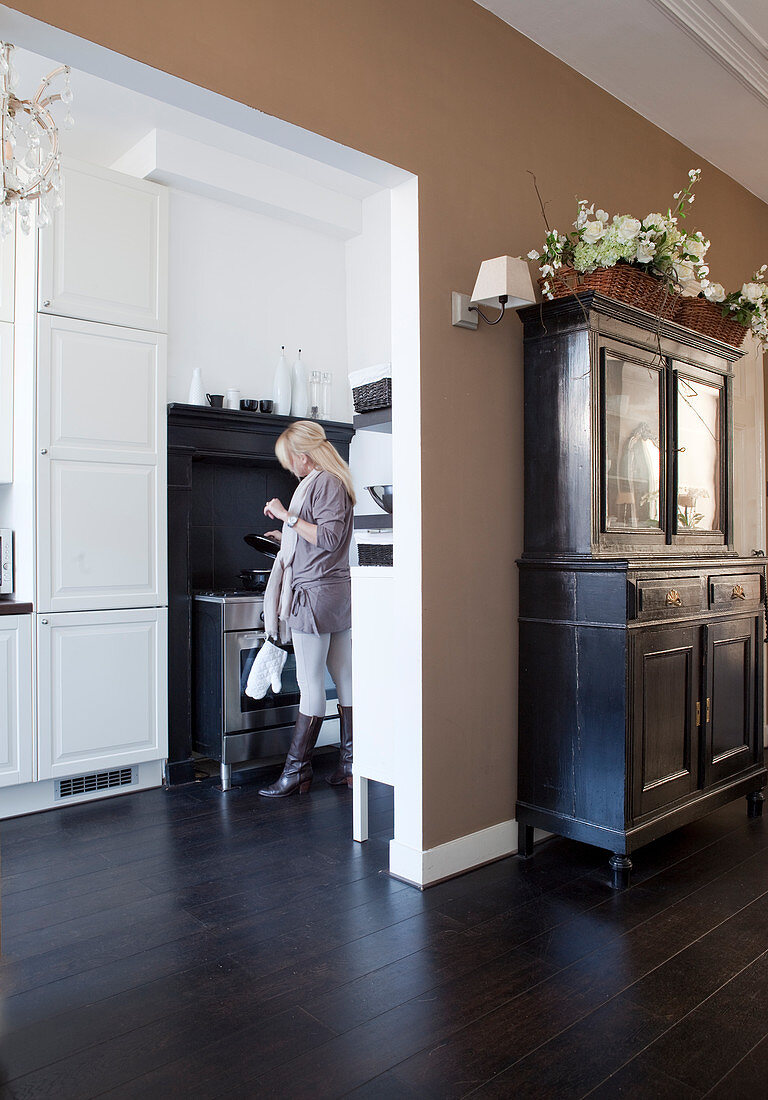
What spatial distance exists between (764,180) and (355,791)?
3836 millimetres

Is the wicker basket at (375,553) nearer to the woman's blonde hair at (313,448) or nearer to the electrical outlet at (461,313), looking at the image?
the woman's blonde hair at (313,448)

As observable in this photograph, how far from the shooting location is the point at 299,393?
442 cm

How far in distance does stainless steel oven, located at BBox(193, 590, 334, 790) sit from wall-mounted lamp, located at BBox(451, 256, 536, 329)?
172 cm

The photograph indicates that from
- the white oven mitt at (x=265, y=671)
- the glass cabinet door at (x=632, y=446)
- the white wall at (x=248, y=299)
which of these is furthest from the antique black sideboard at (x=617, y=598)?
the white wall at (x=248, y=299)

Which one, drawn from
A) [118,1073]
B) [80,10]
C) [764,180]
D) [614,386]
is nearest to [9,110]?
[80,10]

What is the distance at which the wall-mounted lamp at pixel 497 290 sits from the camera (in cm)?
253

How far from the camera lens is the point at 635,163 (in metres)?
3.59

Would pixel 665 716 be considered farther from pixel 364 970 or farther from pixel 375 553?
pixel 364 970

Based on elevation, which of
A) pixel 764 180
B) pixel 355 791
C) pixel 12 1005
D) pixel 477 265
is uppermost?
pixel 764 180

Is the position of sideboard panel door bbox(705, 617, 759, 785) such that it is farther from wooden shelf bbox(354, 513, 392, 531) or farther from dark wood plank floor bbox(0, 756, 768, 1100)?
wooden shelf bbox(354, 513, 392, 531)

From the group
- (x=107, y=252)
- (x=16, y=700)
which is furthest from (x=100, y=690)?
(x=107, y=252)

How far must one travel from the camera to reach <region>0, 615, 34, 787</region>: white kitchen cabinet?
3.25 meters

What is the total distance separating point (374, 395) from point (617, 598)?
3.75 ft

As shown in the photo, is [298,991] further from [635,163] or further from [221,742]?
[635,163]
